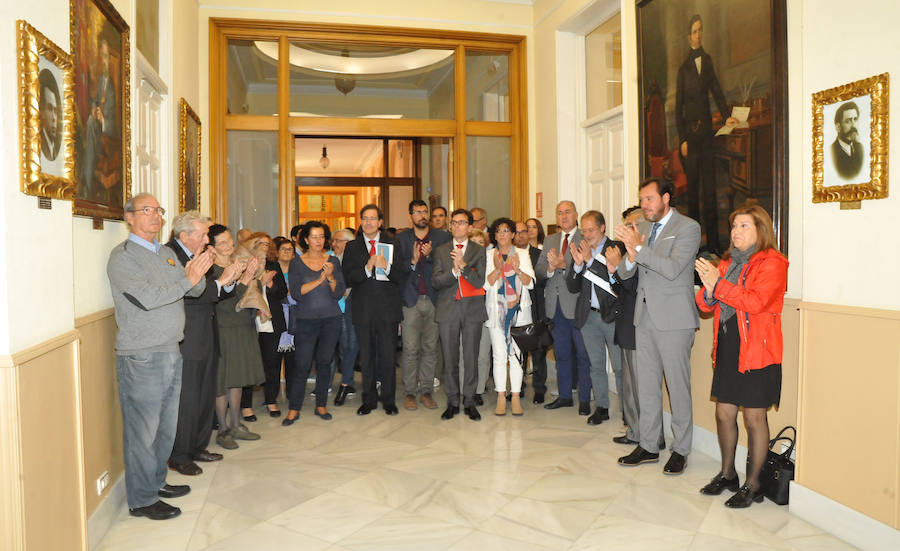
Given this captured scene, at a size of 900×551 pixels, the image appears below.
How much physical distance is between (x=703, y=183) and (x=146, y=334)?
3779mm

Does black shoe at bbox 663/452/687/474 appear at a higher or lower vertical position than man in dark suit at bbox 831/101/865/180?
lower

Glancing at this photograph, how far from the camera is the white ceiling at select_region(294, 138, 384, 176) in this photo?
11535mm

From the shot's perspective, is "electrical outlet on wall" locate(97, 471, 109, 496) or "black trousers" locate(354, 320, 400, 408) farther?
"black trousers" locate(354, 320, 400, 408)

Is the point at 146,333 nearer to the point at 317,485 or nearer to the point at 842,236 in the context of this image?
the point at 317,485

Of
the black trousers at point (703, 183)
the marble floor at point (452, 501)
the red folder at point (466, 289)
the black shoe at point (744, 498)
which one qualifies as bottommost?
the marble floor at point (452, 501)

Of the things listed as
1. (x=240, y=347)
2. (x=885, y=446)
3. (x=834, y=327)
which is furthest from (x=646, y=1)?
(x=240, y=347)

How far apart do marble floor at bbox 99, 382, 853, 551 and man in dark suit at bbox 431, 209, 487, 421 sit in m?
0.51

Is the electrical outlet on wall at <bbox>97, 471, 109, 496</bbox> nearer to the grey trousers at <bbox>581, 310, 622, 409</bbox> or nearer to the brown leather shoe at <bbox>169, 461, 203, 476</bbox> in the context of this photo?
the brown leather shoe at <bbox>169, 461, 203, 476</bbox>

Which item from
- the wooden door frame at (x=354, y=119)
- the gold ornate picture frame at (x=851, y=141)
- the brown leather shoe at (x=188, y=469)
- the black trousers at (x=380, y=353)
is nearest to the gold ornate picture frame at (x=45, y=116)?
the brown leather shoe at (x=188, y=469)

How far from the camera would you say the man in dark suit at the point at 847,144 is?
3.05 metres

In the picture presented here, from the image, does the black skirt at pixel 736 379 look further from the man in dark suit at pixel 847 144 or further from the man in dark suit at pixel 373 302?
the man in dark suit at pixel 373 302

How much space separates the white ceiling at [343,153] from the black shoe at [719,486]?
27.3 ft

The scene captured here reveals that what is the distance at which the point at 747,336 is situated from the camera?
3463 mm

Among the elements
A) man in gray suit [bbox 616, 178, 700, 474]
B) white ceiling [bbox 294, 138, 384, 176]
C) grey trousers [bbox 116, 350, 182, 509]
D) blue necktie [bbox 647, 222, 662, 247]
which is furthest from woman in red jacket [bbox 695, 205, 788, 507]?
white ceiling [bbox 294, 138, 384, 176]
